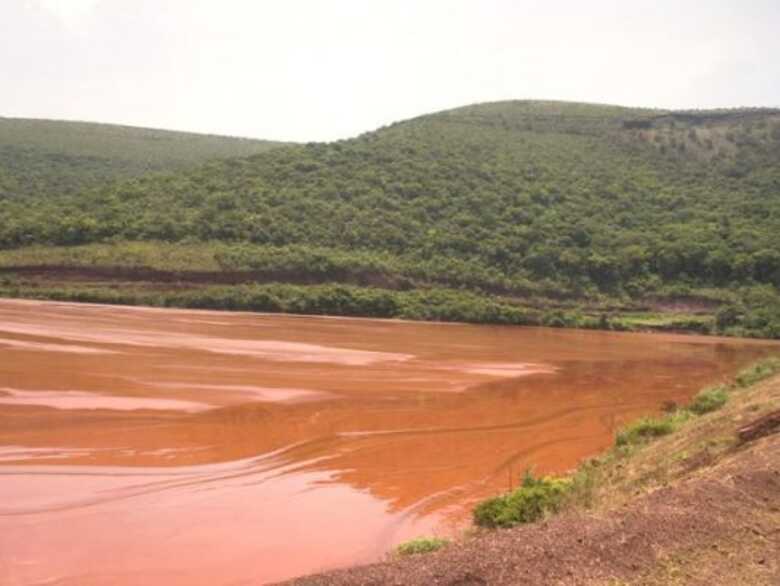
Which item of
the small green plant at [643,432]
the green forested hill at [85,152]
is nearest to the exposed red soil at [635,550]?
the small green plant at [643,432]

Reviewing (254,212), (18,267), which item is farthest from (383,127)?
(18,267)

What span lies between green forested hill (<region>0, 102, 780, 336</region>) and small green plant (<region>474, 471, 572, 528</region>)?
42.7 metres

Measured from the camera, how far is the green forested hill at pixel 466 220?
56156 mm

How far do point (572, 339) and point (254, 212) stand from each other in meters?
28.1

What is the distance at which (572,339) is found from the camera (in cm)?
4762

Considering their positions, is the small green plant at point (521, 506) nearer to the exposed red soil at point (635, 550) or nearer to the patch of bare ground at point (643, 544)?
the patch of bare ground at point (643, 544)

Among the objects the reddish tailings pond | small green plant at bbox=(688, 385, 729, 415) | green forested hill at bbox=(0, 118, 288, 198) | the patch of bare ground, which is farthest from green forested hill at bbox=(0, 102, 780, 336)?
the patch of bare ground

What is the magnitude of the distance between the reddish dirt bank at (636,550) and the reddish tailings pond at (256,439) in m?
3.23

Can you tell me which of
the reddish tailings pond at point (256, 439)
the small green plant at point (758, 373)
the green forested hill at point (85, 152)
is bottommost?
the reddish tailings pond at point (256, 439)

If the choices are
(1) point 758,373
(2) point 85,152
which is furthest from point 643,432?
(2) point 85,152

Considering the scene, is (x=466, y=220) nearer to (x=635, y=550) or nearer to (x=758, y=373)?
(x=758, y=373)

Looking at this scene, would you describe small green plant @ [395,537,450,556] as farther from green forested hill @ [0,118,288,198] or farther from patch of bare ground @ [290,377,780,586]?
green forested hill @ [0,118,288,198]

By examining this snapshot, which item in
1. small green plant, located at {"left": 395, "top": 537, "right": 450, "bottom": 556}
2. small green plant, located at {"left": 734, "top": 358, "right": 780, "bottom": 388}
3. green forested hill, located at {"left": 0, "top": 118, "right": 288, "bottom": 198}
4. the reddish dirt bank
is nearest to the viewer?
the reddish dirt bank

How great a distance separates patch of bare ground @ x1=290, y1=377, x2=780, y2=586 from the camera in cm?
785
